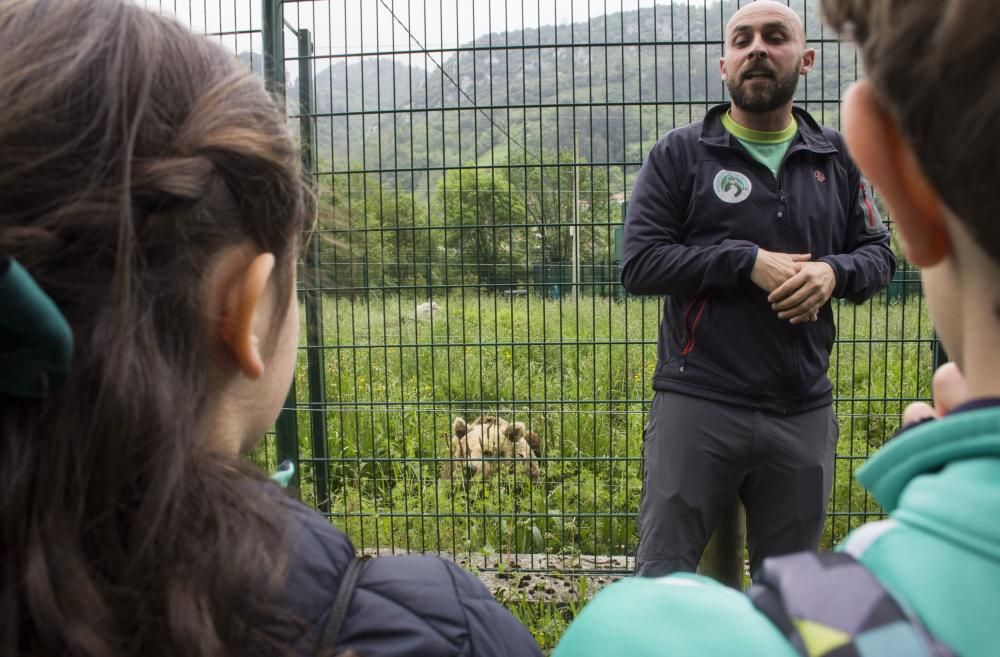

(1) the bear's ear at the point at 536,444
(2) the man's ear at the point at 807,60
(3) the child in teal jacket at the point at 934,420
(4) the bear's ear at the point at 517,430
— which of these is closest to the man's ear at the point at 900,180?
(3) the child in teal jacket at the point at 934,420

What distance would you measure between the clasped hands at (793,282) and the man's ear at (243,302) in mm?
2020

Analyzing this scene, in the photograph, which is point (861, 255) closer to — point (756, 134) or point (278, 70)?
point (756, 134)

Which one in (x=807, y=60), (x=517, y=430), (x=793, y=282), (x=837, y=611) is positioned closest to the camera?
(x=837, y=611)

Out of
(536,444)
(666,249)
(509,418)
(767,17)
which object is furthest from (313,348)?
(767,17)

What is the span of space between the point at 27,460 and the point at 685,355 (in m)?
2.30

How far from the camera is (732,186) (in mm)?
2738

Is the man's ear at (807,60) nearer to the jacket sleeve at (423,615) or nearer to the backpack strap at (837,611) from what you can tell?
the jacket sleeve at (423,615)

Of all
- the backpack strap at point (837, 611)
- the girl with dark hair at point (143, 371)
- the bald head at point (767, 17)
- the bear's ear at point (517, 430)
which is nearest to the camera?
the backpack strap at point (837, 611)

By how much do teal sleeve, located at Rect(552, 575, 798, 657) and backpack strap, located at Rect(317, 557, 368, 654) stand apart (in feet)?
0.79

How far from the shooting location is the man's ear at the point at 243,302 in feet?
2.67

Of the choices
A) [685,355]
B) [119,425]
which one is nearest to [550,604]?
[685,355]

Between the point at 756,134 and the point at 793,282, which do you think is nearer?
the point at 793,282

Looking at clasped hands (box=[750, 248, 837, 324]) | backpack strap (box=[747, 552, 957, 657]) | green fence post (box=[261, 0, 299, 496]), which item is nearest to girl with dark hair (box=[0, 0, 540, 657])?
backpack strap (box=[747, 552, 957, 657])

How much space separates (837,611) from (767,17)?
2703 mm
